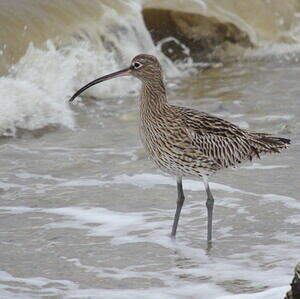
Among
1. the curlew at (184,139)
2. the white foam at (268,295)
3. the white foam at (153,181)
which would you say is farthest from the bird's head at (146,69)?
the white foam at (268,295)

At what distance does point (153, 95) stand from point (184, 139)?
566mm

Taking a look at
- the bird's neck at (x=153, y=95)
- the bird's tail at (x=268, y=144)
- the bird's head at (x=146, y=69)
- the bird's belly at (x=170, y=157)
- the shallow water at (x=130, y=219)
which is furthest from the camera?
the bird's tail at (x=268, y=144)

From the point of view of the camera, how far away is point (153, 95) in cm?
788

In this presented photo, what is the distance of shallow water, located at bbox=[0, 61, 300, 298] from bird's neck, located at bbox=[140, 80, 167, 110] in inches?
39.0

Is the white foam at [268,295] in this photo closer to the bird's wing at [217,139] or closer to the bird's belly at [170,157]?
the bird's belly at [170,157]

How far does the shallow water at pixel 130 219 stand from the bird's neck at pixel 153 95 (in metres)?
0.99

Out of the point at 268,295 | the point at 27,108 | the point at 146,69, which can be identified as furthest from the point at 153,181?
the point at 268,295

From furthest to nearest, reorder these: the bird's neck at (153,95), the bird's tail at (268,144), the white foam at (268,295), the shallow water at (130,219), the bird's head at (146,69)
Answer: the bird's tail at (268,144) < the bird's head at (146,69) < the bird's neck at (153,95) < the shallow water at (130,219) < the white foam at (268,295)

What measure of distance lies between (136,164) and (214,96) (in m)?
3.33

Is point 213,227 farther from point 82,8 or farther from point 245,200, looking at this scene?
point 82,8

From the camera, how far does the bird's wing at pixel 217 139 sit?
7656 millimetres

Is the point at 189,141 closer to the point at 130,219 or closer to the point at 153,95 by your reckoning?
the point at 153,95

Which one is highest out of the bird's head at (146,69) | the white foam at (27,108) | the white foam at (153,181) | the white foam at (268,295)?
the bird's head at (146,69)

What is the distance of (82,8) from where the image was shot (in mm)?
14164
